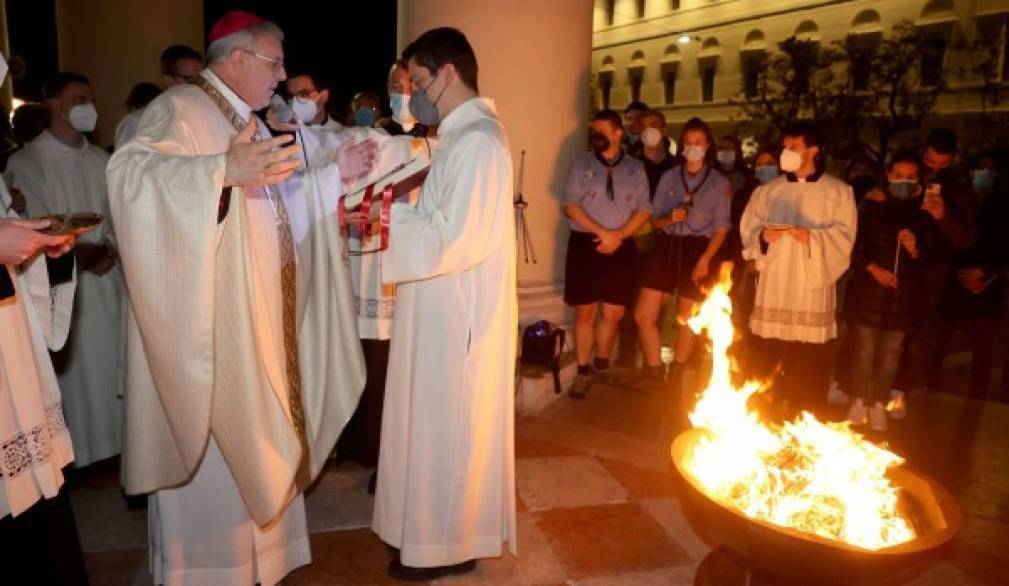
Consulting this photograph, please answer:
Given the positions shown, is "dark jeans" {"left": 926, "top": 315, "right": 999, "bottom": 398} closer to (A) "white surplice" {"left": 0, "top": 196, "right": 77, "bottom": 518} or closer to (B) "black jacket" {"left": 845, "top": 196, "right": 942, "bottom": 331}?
(B) "black jacket" {"left": 845, "top": 196, "right": 942, "bottom": 331}

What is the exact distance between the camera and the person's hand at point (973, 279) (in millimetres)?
6438

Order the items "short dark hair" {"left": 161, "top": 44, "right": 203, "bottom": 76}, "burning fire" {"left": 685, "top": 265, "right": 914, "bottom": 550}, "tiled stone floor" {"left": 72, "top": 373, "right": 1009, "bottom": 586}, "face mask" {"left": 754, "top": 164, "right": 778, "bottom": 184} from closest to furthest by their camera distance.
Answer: "burning fire" {"left": 685, "top": 265, "right": 914, "bottom": 550}, "tiled stone floor" {"left": 72, "top": 373, "right": 1009, "bottom": 586}, "short dark hair" {"left": 161, "top": 44, "right": 203, "bottom": 76}, "face mask" {"left": 754, "top": 164, "right": 778, "bottom": 184}

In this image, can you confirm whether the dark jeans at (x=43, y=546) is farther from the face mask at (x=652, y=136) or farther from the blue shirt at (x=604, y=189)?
the face mask at (x=652, y=136)

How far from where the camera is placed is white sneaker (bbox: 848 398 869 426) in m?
5.77

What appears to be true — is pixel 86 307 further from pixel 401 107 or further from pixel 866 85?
pixel 866 85

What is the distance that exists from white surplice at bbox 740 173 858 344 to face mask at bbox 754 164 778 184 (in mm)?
1647

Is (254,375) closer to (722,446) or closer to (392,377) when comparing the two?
(392,377)

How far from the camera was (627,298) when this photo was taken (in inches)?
253

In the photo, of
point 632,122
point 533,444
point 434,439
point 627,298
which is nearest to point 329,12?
point 632,122

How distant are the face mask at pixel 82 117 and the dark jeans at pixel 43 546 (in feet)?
9.45

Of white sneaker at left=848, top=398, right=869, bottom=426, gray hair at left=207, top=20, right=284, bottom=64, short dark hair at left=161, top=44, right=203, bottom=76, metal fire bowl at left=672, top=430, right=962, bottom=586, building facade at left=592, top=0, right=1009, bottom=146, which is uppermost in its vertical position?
building facade at left=592, top=0, right=1009, bottom=146

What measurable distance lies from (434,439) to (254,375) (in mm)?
851

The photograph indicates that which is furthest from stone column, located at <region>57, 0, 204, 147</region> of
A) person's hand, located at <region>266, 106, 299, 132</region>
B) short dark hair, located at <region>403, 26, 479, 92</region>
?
short dark hair, located at <region>403, 26, 479, 92</region>

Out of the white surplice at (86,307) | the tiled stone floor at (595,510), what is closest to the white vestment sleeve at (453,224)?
the tiled stone floor at (595,510)
